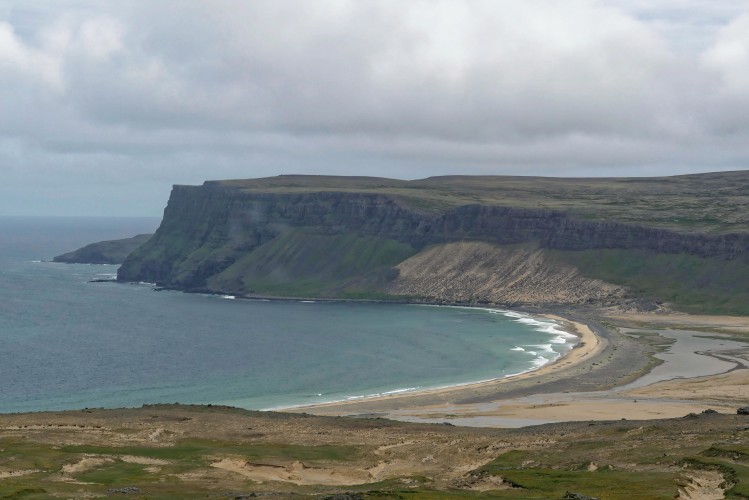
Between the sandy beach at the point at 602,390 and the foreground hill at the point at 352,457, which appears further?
the sandy beach at the point at 602,390

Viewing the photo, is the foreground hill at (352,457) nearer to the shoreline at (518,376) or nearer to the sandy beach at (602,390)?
the sandy beach at (602,390)

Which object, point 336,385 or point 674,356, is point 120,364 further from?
point 674,356

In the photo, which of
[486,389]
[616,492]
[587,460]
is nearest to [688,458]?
[587,460]

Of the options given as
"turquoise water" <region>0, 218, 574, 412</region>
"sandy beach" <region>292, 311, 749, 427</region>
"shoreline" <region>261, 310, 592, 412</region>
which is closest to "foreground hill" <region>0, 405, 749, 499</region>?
"sandy beach" <region>292, 311, 749, 427</region>

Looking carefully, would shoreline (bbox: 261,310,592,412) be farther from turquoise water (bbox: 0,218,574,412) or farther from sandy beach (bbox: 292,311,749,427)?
turquoise water (bbox: 0,218,574,412)

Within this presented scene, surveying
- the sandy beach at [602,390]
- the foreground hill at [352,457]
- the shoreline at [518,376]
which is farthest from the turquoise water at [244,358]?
the foreground hill at [352,457]

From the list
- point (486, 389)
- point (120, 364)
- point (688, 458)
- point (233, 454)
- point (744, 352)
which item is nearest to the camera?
point (688, 458)
